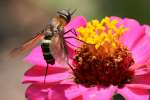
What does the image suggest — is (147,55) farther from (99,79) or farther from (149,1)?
(149,1)

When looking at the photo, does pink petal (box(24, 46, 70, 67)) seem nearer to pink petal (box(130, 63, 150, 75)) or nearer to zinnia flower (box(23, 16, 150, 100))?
zinnia flower (box(23, 16, 150, 100))

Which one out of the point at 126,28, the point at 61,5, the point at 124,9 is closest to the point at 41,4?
the point at 61,5

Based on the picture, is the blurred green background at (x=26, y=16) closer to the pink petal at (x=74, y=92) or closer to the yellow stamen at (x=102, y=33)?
the yellow stamen at (x=102, y=33)

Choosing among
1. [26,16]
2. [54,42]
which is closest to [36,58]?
[54,42]

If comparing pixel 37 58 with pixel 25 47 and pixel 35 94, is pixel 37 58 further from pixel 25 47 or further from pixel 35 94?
pixel 35 94

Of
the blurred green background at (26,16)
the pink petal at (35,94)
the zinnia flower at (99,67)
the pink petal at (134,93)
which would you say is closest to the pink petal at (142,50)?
the zinnia flower at (99,67)

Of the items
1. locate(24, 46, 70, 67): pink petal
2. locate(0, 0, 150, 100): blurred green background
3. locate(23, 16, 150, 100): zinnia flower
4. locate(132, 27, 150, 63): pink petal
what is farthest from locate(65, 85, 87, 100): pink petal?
locate(0, 0, 150, 100): blurred green background
